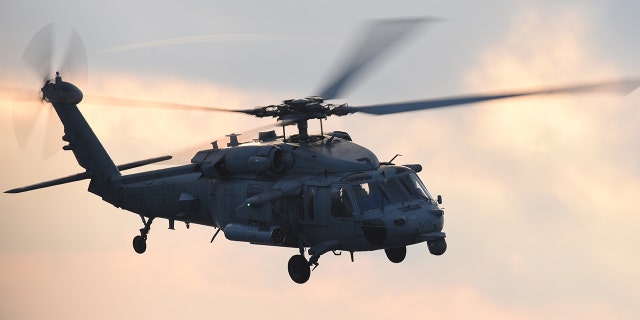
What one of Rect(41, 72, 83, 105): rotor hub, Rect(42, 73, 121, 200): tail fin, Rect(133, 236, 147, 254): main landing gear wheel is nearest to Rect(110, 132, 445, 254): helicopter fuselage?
Rect(133, 236, 147, 254): main landing gear wheel

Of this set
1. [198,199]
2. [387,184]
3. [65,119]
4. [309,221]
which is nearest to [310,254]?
[309,221]

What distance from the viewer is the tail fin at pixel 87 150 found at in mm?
41938

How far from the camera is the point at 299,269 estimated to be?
35.2 metres

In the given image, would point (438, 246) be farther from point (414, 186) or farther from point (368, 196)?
point (368, 196)

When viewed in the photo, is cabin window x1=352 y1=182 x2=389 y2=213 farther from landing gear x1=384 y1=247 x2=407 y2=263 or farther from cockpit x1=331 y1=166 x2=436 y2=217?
landing gear x1=384 y1=247 x2=407 y2=263

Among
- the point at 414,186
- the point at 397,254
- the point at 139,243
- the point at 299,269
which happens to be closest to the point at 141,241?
the point at 139,243

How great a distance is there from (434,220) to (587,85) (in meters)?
6.85

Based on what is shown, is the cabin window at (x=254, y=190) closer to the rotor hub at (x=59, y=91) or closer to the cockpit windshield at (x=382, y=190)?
the cockpit windshield at (x=382, y=190)

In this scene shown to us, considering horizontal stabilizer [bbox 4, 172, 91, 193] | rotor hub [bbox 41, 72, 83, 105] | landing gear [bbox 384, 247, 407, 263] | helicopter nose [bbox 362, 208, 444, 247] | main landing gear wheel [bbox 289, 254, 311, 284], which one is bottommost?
landing gear [bbox 384, 247, 407, 263]

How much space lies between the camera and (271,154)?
117ft

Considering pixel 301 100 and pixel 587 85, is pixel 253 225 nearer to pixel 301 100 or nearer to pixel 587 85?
pixel 301 100

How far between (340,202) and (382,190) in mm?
1386

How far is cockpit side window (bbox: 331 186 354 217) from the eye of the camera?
3419 cm

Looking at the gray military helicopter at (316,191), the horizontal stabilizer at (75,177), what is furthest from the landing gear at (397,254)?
the horizontal stabilizer at (75,177)
